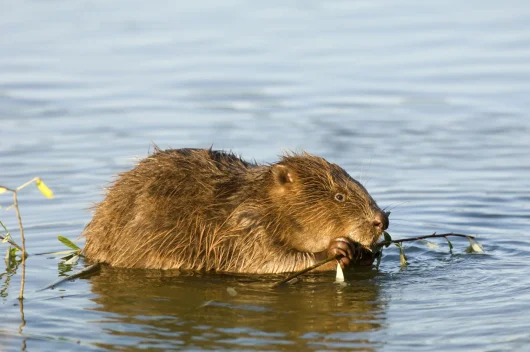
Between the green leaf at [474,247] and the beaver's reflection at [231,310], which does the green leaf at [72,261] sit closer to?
the beaver's reflection at [231,310]

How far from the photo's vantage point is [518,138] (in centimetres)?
1030

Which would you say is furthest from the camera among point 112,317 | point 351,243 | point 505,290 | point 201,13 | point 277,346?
point 201,13

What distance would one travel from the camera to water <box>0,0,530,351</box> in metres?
5.91

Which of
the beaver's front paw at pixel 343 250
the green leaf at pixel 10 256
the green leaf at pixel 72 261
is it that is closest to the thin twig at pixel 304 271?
the beaver's front paw at pixel 343 250

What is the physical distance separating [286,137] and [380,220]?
12.4ft

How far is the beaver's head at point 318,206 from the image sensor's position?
22.6 feet

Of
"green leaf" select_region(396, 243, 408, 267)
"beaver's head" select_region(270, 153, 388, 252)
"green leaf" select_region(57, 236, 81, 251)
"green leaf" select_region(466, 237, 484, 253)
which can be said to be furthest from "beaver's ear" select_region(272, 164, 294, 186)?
"green leaf" select_region(57, 236, 81, 251)

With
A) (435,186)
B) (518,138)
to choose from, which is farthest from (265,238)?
(518,138)

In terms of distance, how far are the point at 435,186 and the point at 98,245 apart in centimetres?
311

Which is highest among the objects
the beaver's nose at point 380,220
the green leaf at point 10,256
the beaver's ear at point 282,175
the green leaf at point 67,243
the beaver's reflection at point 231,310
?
the beaver's ear at point 282,175

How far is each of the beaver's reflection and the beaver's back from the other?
14cm

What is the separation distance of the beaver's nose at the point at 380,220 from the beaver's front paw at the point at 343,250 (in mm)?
213

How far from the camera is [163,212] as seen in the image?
708 centimetres

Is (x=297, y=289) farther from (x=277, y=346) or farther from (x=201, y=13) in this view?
(x=201, y=13)
